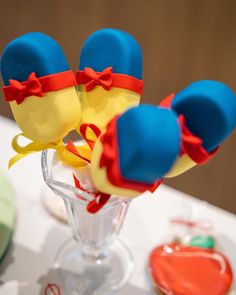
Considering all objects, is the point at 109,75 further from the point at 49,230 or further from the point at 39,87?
the point at 49,230

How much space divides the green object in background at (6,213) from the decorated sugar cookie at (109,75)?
0.72 feet

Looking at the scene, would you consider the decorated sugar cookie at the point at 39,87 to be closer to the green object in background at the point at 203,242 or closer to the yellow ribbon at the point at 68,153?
the yellow ribbon at the point at 68,153

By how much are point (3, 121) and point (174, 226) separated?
40cm

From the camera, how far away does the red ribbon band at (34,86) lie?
419mm

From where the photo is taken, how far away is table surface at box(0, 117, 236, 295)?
0.58 m

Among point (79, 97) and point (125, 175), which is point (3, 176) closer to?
point (79, 97)

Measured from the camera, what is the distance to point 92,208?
0.43m

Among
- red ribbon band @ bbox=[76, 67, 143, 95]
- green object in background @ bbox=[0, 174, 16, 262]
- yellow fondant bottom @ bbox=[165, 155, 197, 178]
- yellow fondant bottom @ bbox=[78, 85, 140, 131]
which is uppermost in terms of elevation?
red ribbon band @ bbox=[76, 67, 143, 95]

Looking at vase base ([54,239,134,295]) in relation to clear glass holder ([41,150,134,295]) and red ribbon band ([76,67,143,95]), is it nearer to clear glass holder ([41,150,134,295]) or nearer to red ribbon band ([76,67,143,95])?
clear glass holder ([41,150,134,295])

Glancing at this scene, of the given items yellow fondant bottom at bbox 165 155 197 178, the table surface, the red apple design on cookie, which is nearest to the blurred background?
the table surface

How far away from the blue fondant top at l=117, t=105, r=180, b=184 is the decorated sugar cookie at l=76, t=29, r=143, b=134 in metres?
0.12

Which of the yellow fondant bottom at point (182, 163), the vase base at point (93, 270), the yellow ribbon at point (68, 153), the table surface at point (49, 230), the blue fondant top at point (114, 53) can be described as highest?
the blue fondant top at point (114, 53)

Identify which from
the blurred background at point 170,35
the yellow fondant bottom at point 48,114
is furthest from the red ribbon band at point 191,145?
the blurred background at point 170,35

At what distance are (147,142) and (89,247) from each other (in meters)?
0.32
